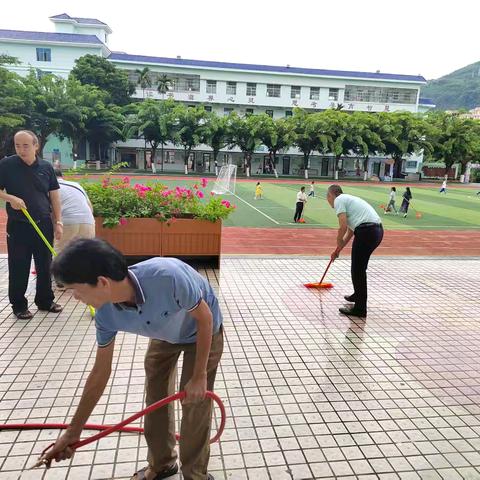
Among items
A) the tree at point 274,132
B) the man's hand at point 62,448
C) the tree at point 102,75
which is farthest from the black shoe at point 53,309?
the tree at point 102,75

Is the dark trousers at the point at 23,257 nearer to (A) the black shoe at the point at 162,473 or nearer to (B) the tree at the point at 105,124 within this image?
(A) the black shoe at the point at 162,473

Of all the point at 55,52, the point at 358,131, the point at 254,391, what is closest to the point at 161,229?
the point at 254,391

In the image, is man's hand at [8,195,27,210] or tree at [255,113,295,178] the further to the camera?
tree at [255,113,295,178]

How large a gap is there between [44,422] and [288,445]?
5.72 ft

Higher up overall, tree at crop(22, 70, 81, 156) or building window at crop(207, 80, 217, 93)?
building window at crop(207, 80, 217, 93)

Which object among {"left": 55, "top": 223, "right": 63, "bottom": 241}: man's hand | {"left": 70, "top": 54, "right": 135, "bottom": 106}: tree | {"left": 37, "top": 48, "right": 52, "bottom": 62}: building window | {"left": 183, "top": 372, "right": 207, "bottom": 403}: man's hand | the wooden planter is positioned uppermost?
{"left": 37, "top": 48, "right": 52, "bottom": 62}: building window

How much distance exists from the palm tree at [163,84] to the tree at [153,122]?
25.2 feet

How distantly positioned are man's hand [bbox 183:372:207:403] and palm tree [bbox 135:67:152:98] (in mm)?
45416

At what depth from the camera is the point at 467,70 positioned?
14300cm

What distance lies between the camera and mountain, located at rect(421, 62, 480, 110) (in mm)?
118312

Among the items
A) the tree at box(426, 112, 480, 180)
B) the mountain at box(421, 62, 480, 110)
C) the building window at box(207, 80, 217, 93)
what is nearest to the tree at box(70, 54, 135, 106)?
the building window at box(207, 80, 217, 93)

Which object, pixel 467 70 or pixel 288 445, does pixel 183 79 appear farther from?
pixel 467 70

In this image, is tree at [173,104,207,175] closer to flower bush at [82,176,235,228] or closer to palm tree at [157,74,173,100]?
palm tree at [157,74,173,100]

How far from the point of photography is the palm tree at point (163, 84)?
145ft
